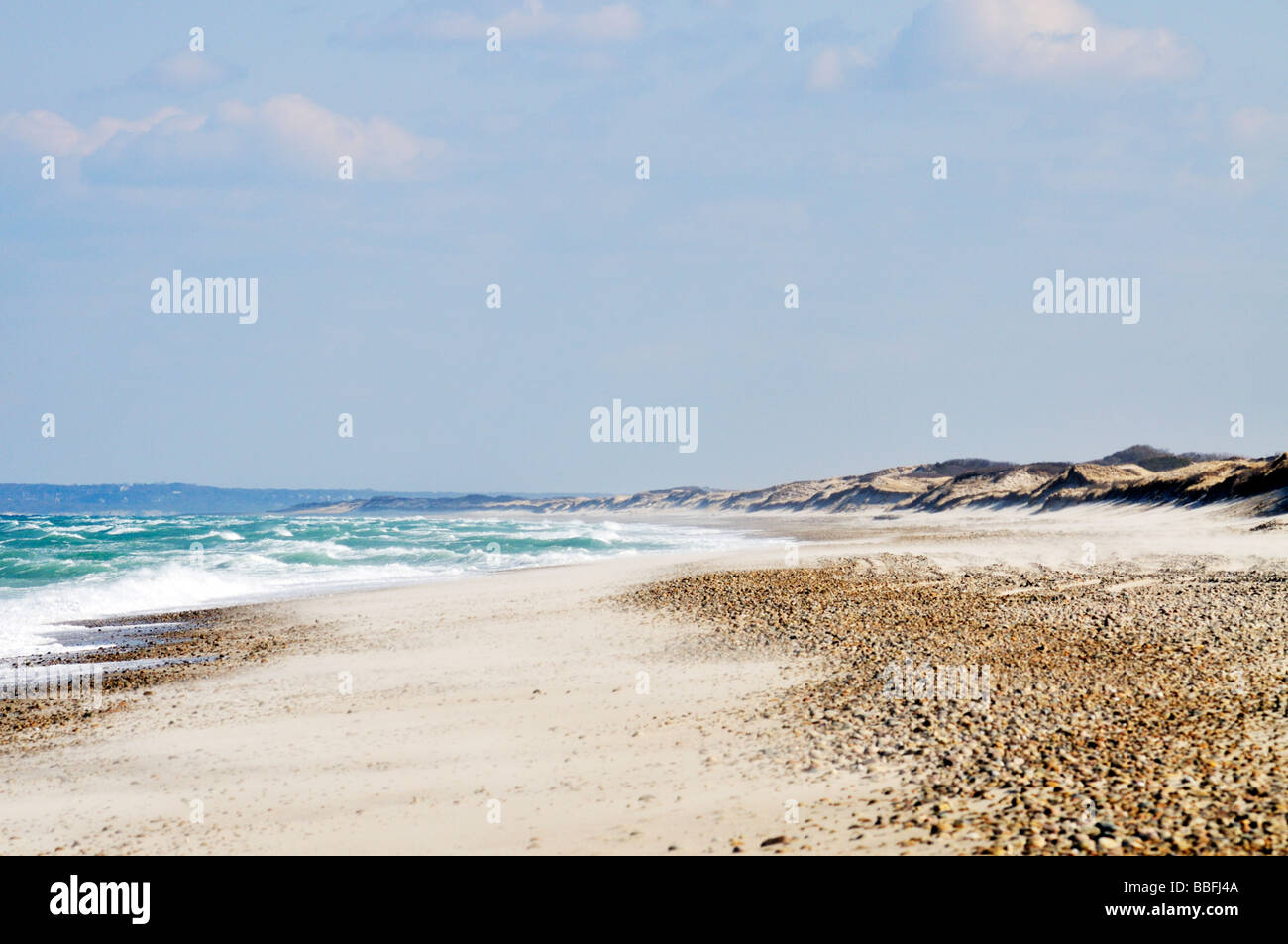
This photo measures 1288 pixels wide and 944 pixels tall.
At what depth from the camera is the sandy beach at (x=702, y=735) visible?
271 inches

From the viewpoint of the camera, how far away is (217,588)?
29.4m

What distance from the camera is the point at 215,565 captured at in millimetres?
36812

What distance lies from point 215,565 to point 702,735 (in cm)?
3289

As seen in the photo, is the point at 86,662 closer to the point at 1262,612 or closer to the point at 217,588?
the point at 217,588

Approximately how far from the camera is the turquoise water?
84.1 ft
